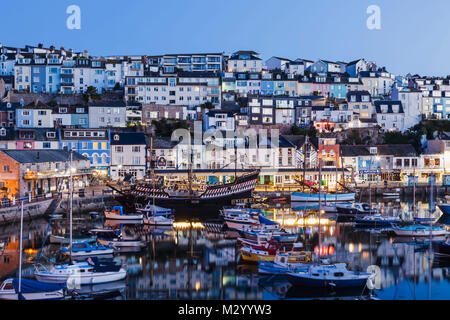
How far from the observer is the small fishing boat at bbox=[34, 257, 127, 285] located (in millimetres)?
18875

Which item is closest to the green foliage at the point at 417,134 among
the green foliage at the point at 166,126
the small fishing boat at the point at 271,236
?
the green foliage at the point at 166,126

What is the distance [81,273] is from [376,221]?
1943 cm

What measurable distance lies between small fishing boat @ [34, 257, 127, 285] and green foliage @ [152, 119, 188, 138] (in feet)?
125

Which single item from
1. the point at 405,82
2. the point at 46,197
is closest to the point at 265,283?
the point at 46,197

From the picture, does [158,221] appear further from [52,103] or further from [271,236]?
[52,103]

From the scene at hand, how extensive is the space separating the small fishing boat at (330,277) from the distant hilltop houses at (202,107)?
30448 mm

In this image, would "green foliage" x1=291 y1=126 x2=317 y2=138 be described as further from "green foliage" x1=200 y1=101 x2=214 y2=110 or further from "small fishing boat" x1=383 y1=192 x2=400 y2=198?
"small fishing boat" x1=383 y1=192 x2=400 y2=198

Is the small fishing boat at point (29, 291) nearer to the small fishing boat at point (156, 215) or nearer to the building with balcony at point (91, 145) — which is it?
the small fishing boat at point (156, 215)

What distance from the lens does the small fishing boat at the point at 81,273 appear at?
18875mm
